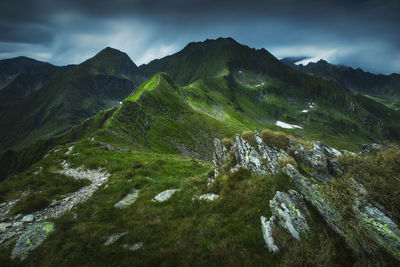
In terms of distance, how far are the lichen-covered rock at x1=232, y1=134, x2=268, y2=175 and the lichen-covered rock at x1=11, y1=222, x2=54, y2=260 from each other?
13752 mm

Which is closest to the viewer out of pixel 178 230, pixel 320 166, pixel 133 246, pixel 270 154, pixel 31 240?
pixel 133 246

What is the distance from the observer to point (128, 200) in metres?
15.0

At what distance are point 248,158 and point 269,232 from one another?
6989mm

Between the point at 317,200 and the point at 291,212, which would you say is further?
the point at 317,200

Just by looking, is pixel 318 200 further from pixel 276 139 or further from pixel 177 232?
pixel 276 139

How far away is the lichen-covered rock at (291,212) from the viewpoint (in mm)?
7520

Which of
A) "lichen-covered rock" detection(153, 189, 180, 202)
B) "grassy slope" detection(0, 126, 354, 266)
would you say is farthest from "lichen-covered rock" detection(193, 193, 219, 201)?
"lichen-covered rock" detection(153, 189, 180, 202)

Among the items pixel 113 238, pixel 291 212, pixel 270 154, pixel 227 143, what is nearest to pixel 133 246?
pixel 113 238

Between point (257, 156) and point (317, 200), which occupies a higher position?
point (257, 156)

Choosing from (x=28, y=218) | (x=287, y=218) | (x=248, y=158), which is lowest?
(x=28, y=218)

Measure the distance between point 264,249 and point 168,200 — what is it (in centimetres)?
827

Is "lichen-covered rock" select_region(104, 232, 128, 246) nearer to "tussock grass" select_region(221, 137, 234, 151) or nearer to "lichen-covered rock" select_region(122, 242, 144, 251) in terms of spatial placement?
"lichen-covered rock" select_region(122, 242, 144, 251)

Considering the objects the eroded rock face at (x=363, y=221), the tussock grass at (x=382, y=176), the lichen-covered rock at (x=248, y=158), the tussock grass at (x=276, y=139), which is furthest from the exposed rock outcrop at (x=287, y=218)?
the tussock grass at (x=276, y=139)

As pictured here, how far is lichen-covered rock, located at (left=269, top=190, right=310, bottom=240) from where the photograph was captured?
7520mm
